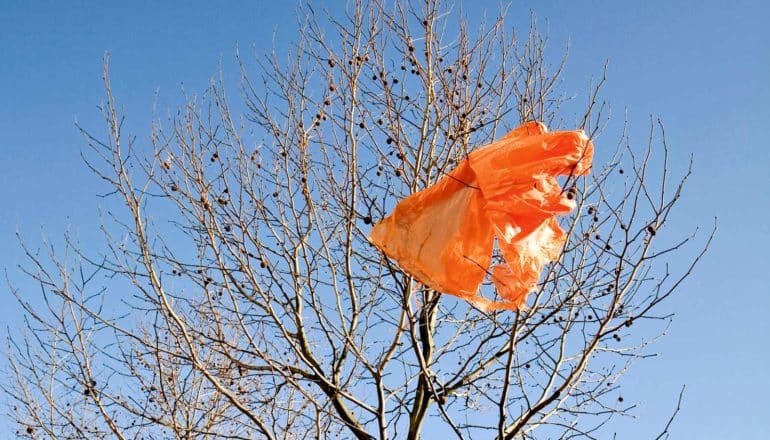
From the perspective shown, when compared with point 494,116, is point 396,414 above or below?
below

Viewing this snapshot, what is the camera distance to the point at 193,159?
4.35 metres

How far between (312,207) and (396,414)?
135cm

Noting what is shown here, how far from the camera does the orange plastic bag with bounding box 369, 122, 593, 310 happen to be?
2977 mm

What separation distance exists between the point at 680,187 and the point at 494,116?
2001 mm

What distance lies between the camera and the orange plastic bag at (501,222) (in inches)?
117

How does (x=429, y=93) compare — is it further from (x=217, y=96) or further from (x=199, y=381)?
(x=199, y=381)

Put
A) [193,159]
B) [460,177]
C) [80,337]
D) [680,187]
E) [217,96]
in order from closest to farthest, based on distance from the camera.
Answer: [680,187] → [460,177] → [80,337] → [193,159] → [217,96]

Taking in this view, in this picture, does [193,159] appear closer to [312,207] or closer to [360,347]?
[312,207]

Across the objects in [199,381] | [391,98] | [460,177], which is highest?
[391,98]

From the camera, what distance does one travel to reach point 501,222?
120 inches

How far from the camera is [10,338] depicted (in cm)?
489

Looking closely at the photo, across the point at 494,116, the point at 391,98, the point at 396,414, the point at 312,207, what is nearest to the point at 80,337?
the point at 312,207

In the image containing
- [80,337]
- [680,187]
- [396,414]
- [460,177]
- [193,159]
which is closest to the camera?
[680,187]

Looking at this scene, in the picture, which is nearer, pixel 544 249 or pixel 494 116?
pixel 544 249
